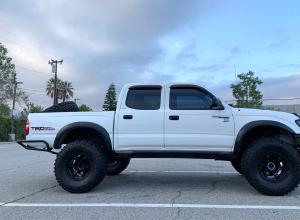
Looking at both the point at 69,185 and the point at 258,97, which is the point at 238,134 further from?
the point at 258,97

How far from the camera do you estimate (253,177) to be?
8.87 m

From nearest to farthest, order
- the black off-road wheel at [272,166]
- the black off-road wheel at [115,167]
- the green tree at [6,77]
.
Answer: the black off-road wheel at [272,166] → the black off-road wheel at [115,167] → the green tree at [6,77]

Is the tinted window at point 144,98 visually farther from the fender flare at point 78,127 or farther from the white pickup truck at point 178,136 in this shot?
the fender flare at point 78,127

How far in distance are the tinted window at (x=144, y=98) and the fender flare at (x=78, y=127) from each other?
73 centimetres

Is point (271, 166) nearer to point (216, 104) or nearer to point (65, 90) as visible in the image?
point (216, 104)

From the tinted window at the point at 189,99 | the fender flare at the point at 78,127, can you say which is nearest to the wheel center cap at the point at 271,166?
the tinted window at the point at 189,99

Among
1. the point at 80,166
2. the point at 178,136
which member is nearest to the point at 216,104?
the point at 178,136

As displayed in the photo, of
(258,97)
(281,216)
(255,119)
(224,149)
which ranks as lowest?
(281,216)

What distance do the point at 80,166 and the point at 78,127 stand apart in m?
0.75

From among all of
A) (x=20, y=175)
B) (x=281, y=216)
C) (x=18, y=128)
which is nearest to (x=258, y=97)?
(x=18, y=128)

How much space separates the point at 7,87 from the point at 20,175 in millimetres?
44738

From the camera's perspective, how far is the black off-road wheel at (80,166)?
30.1ft

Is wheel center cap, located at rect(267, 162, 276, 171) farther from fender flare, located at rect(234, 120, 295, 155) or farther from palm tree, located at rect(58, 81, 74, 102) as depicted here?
palm tree, located at rect(58, 81, 74, 102)

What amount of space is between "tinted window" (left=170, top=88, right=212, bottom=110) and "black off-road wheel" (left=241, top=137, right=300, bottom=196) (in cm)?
119
